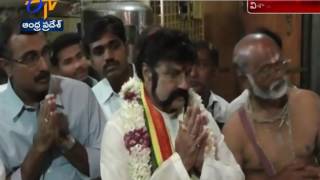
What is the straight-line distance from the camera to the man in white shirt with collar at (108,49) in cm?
154

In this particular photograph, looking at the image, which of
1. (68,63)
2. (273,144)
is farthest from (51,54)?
(273,144)

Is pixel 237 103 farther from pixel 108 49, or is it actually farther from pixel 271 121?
pixel 108 49

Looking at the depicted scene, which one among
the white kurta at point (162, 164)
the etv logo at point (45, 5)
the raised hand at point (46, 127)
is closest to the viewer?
the white kurta at point (162, 164)

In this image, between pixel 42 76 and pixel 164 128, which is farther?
pixel 42 76

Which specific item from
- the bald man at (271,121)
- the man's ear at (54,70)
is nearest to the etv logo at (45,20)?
the man's ear at (54,70)

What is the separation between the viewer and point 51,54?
1525 mm

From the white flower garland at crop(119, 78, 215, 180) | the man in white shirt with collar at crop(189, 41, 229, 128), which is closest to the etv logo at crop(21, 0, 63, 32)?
the white flower garland at crop(119, 78, 215, 180)

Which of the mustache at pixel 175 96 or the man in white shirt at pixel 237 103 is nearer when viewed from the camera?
the mustache at pixel 175 96

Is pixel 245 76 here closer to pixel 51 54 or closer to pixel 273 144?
pixel 273 144

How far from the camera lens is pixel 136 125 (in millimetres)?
1340

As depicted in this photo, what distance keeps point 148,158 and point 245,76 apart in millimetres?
378

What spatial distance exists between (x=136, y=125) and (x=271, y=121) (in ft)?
1.36

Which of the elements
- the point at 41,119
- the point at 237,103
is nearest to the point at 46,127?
the point at 41,119

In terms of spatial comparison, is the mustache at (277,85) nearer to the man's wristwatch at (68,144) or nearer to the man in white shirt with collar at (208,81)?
the man in white shirt with collar at (208,81)
